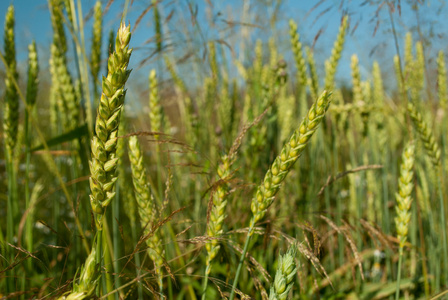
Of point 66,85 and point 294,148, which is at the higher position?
point 66,85

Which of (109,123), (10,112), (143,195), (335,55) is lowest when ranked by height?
(143,195)

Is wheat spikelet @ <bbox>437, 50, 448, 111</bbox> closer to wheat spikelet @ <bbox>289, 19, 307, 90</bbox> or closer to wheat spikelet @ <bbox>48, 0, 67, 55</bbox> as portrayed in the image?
wheat spikelet @ <bbox>289, 19, 307, 90</bbox>

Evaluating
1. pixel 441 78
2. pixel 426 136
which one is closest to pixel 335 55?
pixel 426 136

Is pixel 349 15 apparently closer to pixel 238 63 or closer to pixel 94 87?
pixel 94 87

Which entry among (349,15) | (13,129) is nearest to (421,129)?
(349,15)

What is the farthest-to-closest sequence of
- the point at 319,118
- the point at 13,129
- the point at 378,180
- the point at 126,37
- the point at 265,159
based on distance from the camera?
the point at 378,180, the point at 265,159, the point at 13,129, the point at 319,118, the point at 126,37

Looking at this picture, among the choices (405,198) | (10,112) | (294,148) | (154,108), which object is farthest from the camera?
(154,108)

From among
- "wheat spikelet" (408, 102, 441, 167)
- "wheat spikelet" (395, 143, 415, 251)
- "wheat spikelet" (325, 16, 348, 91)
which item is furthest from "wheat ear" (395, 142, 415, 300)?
"wheat spikelet" (325, 16, 348, 91)

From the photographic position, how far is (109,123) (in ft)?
1.51

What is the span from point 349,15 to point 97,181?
3.10 feet

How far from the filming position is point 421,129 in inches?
41.0

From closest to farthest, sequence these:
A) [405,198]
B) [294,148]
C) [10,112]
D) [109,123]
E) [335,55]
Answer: [109,123], [294,148], [405,198], [10,112], [335,55]

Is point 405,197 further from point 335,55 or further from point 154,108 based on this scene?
point 154,108

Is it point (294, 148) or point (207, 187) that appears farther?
point (207, 187)
